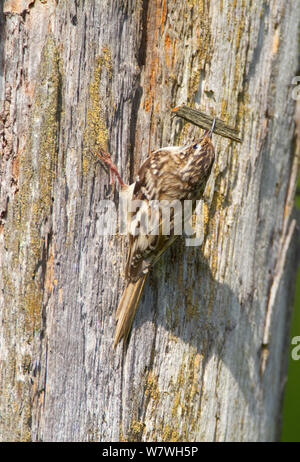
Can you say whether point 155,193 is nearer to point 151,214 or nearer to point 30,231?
point 151,214

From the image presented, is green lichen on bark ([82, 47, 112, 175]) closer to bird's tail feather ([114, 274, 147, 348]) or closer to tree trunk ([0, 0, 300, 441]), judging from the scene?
tree trunk ([0, 0, 300, 441])

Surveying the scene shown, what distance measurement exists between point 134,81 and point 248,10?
2.01 feet

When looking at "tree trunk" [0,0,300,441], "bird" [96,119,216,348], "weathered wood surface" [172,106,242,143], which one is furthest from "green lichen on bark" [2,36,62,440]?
"weathered wood surface" [172,106,242,143]

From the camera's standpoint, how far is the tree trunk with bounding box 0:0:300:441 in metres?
1.97

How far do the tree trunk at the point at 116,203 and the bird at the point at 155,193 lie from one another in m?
0.04

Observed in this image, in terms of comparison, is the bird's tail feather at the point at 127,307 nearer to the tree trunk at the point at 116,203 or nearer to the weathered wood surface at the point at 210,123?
the tree trunk at the point at 116,203

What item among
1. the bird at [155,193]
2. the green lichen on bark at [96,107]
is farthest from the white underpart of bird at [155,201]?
the green lichen on bark at [96,107]

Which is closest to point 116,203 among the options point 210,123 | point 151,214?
point 151,214

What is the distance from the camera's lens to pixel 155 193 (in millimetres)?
2463

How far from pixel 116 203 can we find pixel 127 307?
42cm

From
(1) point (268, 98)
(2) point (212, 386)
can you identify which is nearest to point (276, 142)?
(1) point (268, 98)

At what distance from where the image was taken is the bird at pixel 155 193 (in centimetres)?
215

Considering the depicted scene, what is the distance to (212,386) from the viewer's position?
2.46 meters
